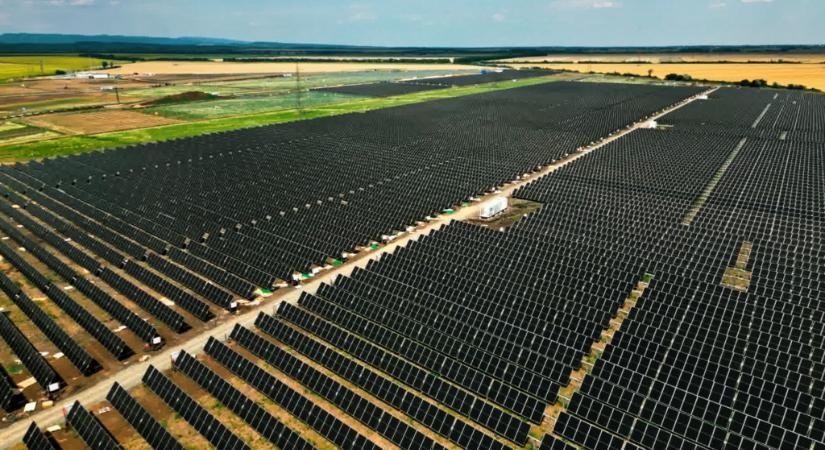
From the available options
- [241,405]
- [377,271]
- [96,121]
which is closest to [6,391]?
[241,405]

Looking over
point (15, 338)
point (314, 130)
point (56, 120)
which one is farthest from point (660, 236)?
point (56, 120)

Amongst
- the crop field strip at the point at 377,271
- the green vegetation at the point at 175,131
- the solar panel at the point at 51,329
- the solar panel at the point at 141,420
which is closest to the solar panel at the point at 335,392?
the crop field strip at the point at 377,271

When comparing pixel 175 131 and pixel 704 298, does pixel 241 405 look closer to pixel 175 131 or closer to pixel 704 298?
pixel 704 298

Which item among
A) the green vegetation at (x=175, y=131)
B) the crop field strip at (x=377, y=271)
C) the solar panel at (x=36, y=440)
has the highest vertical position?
the green vegetation at (x=175, y=131)

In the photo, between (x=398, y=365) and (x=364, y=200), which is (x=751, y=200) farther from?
(x=398, y=365)

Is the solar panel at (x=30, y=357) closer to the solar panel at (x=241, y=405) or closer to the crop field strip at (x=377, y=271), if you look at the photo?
the solar panel at (x=241, y=405)

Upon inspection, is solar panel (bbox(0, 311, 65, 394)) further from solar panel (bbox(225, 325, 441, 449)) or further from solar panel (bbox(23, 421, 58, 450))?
solar panel (bbox(225, 325, 441, 449))
